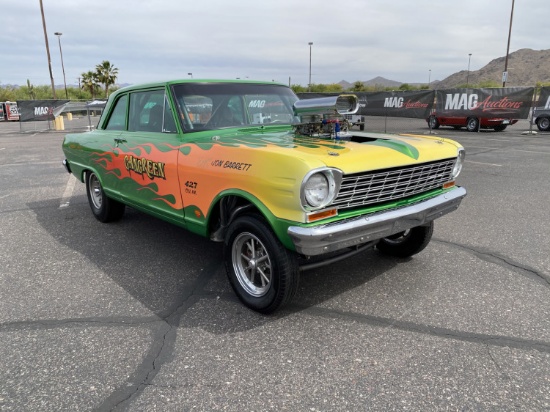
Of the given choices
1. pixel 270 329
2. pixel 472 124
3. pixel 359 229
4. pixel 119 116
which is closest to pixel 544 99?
pixel 472 124

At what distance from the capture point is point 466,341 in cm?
279

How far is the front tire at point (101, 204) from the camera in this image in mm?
5352

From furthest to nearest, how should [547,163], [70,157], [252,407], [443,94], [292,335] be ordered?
[443,94], [547,163], [70,157], [292,335], [252,407]

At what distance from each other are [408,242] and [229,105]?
2194 millimetres

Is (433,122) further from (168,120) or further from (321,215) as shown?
(321,215)

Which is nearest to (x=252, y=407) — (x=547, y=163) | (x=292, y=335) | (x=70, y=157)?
(x=292, y=335)

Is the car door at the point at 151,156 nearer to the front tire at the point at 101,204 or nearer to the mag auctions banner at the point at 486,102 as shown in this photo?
the front tire at the point at 101,204

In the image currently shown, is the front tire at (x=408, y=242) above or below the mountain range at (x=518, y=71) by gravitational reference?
below

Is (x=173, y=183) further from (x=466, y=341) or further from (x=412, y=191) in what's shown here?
(x=466, y=341)

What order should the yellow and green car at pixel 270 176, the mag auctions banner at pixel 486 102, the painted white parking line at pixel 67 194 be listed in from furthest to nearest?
the mag auctions banner at pixel 486 102
the painted white parking line at pixel 67 194
the yellow and green car at pixel 270 176

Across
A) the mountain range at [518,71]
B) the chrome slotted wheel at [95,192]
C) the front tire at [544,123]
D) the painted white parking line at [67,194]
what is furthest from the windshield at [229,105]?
the mountain range at [518,71]

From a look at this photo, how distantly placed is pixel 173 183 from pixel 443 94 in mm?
17200

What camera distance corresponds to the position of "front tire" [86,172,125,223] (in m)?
5.35

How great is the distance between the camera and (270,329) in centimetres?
298
